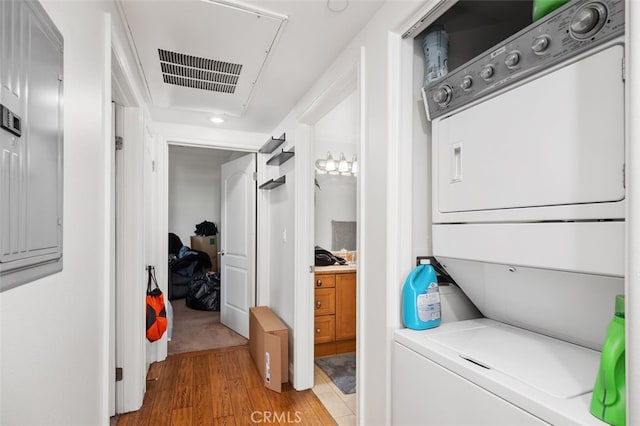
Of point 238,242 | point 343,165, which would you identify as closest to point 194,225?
point 238,242

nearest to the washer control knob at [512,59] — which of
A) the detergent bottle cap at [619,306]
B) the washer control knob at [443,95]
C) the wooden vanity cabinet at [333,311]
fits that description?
the washer control knob at [443,95]

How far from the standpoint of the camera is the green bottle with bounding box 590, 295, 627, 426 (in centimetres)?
70

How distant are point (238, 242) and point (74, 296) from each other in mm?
2792

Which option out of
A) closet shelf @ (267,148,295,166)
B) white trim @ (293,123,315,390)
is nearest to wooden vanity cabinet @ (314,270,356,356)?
Answer: white trim @ (293,123,315,390)

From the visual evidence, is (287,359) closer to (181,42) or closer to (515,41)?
(181,42)

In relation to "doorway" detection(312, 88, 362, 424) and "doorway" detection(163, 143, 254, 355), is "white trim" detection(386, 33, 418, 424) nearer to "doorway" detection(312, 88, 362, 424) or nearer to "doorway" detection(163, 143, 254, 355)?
"doorway" detection(312, 88, 362, 424)

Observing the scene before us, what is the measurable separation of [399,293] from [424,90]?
860 mm

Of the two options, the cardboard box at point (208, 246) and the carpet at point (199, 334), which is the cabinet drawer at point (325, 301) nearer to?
the carpet at point (199, 334)

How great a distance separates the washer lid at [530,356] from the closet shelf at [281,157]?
6.19ft

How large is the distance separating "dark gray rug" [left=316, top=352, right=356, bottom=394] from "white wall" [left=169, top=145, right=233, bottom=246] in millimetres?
3951

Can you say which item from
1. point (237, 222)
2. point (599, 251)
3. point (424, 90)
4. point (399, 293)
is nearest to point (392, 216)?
point (399, 293)

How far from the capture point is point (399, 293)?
4.69 feet

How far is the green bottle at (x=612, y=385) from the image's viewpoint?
0.70 metres

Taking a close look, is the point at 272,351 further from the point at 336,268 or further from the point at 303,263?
the point at 336,268
